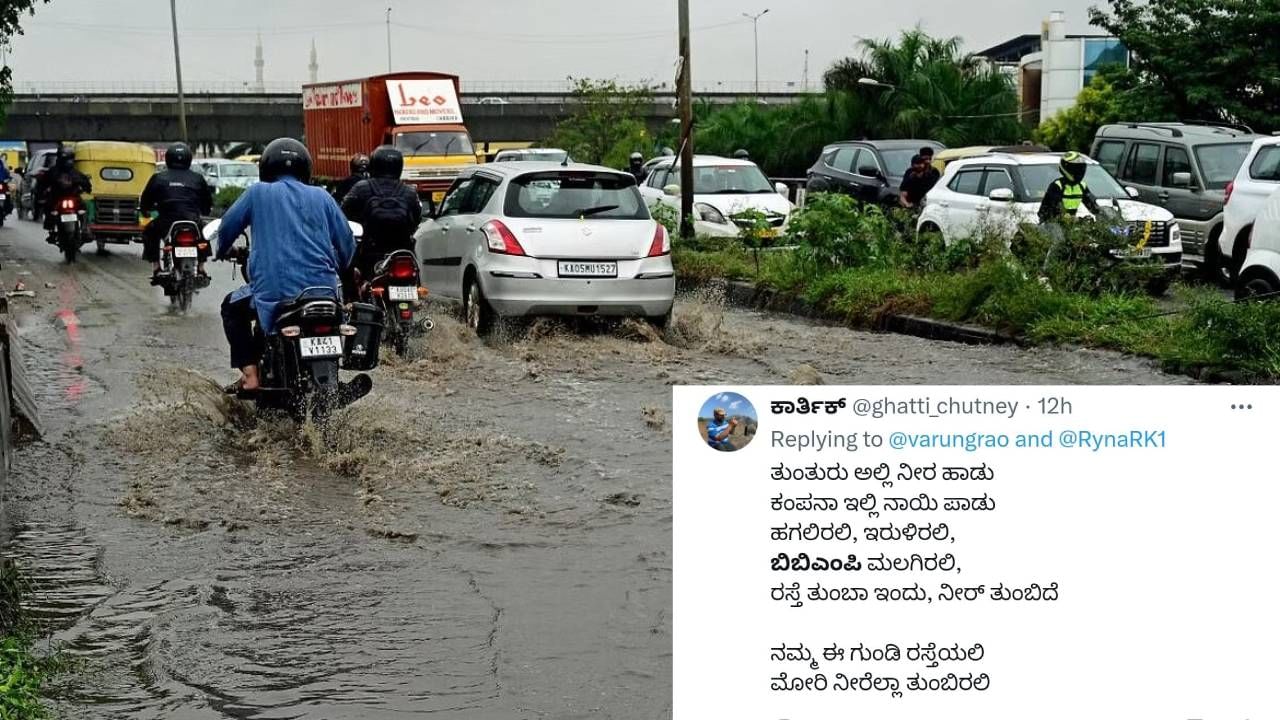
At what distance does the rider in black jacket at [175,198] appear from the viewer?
18281 millimetres

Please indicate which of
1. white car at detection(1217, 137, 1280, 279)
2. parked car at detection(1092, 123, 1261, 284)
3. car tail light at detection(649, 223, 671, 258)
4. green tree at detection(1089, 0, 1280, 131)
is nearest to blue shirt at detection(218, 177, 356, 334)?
car tail light at detection(649, 223, 671, 258)

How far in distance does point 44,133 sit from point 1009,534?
263 ft

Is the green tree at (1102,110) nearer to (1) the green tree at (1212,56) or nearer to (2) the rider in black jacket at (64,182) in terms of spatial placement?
(1) the green tree at (1212,56)

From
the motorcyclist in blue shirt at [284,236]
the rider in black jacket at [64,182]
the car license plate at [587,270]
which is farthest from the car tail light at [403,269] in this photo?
the rider in black jacket at [64,182]

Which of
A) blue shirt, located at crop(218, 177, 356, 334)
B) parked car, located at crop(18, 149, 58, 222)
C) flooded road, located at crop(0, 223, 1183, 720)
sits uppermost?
blue shirt, located at crop(218, 177, 356, 334)

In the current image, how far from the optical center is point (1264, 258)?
12.6 metres

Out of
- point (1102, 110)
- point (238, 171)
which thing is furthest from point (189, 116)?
point (1102, 110)

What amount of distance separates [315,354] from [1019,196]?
40.6ft

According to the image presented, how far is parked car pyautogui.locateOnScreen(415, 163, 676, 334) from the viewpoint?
14.0 metres

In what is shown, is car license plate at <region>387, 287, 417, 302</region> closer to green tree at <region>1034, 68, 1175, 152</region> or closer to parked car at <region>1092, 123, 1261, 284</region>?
parked car at <region>1092, 123, 1261, 284</region>

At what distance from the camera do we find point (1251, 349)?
435 inches

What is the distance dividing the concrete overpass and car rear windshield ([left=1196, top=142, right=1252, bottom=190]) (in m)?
54.9

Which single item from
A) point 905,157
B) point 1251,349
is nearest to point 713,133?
point 905,157

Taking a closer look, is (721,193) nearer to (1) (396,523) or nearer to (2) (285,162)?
(2) (285,162)
